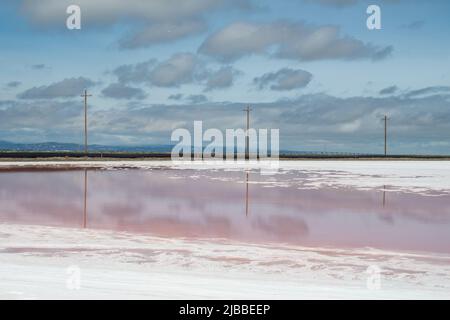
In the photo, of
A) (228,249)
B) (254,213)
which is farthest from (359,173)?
(228,249)

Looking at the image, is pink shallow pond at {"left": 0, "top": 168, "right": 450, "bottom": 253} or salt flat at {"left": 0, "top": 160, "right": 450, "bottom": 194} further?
salt flat at {"left": 0, "top": 160, "right": 450, "bottom": 194}

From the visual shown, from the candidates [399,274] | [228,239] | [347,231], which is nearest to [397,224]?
[347,231]

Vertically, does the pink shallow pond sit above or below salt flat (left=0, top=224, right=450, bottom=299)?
below

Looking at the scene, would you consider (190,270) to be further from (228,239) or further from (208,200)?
(208,200)

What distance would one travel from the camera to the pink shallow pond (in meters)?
12.2

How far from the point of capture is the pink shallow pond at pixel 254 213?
39.9 ft

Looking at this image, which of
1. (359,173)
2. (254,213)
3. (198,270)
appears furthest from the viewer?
(359,173)

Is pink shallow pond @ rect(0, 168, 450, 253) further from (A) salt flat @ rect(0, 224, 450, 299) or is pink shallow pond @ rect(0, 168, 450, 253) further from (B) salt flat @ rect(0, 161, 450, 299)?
(A) salt flat @ rect(0, 224, 450, 299)

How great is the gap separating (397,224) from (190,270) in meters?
7.54

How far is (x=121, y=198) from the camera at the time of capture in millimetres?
20156

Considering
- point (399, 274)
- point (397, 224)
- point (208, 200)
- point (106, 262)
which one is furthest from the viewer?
point (208, 200)

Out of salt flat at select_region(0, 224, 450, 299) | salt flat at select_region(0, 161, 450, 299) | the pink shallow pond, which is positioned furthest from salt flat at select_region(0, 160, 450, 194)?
salt flat at select_region(0, 224, 450, 299)

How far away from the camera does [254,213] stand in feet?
52.9

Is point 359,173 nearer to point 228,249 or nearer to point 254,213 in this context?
point 254,213
